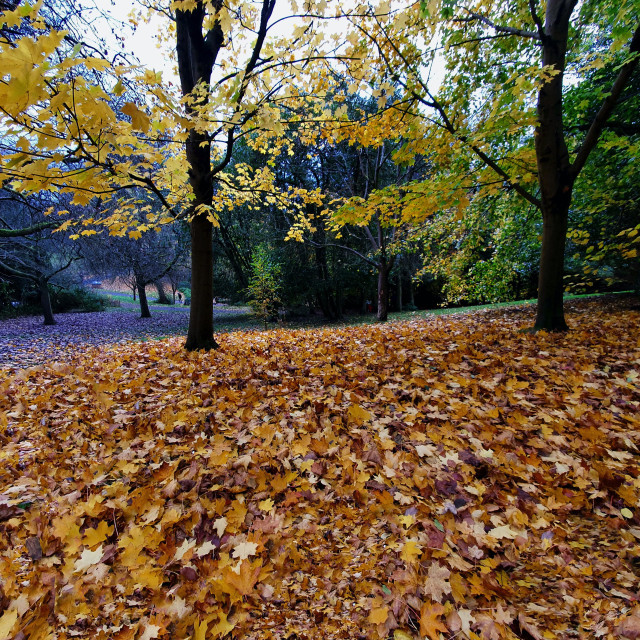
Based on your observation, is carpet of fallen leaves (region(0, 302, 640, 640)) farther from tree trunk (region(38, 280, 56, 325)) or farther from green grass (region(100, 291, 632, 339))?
tree trunk (region(38, 280, 56, 325))

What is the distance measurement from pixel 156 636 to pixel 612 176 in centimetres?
1102

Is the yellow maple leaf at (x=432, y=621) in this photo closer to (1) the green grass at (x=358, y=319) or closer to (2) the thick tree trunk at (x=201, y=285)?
(2) the thick tree trunk at (x=201, y=285)

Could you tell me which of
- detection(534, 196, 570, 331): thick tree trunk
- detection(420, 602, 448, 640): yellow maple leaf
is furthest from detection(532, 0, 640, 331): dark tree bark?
detection(420, 602, 448, 640): yellow maple leaf

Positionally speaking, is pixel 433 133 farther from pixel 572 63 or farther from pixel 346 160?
pixel 346 160

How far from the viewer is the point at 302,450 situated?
2.50 metres

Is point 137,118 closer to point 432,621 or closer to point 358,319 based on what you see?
point 432,621

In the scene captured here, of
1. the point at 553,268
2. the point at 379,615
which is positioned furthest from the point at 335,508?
the point at 553,268

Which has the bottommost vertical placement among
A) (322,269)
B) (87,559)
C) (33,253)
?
(87,559)

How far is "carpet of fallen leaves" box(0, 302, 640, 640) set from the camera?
1374 millimetres

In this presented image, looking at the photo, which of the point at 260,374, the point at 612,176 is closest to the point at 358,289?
the point at 612,176

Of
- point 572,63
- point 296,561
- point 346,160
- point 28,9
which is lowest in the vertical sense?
point 296,561

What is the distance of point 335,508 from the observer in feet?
6.53

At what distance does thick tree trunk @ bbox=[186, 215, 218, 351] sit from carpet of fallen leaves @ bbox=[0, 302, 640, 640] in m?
2.30

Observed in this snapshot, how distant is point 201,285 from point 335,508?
4852 mm
